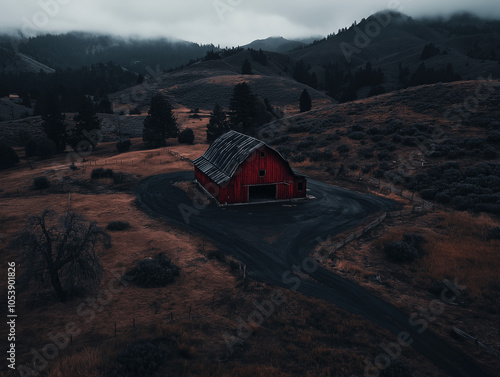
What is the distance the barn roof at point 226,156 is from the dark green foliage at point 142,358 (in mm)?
21761

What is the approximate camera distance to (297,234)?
27.0m

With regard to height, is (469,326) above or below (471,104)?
below

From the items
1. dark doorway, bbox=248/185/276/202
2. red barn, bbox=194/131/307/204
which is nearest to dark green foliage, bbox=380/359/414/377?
red barn, bbox=194/131/307/204

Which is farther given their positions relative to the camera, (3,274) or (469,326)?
(3,274)

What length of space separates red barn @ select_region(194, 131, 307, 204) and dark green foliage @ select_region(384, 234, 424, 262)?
14.1m

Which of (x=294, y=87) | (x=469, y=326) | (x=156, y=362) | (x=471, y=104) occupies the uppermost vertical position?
(x=294, y=87)

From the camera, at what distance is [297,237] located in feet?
86.5

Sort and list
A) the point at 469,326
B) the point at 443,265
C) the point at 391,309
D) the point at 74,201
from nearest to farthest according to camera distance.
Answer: the point at 469,326 → the point at 391,309 → the point at 443,265 → the point at 74,201

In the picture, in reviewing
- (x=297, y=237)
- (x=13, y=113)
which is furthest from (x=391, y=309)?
(x=13, y=113)

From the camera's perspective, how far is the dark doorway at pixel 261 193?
3650 centimetres

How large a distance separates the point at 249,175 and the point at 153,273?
56.4ft

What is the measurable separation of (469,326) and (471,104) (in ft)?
180

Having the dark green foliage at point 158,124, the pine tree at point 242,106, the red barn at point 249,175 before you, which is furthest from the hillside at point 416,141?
the dark green foliage at point 158,124

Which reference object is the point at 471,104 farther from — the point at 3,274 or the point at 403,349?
the point at 3,274
